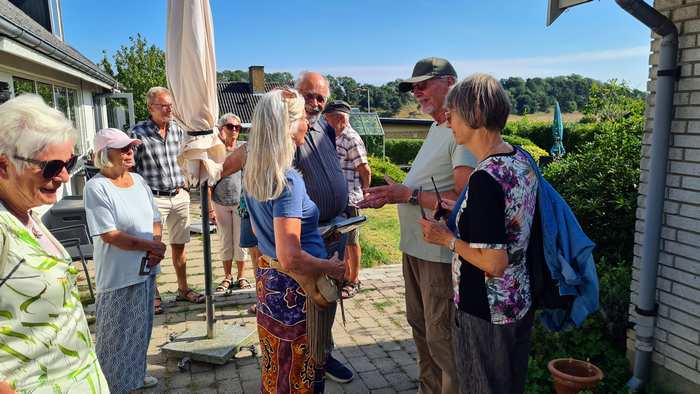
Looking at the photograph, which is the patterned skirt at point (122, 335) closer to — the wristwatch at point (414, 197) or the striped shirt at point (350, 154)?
the wristwatch at point (414, 197)

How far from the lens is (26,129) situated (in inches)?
58.9

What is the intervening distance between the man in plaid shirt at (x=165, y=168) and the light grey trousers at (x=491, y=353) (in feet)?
11.6

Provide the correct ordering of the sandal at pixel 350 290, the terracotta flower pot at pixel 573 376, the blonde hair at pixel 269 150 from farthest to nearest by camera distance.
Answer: the sandal at pixel 350 290
the terracotta flower pot at pixel 573 376
the blonde hair at pixel 269 150

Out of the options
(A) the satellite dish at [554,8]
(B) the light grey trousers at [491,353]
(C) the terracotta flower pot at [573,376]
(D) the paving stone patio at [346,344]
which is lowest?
(D) the paving stone patio at [346,344]

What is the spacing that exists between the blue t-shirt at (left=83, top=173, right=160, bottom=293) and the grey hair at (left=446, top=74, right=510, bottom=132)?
83.8 inches

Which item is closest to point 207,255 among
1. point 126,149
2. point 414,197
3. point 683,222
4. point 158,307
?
point 126,149

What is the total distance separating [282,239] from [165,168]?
3.10 metres

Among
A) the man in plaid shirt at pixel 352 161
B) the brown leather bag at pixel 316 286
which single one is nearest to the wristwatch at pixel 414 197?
the brown leather bag at pixel 316 286

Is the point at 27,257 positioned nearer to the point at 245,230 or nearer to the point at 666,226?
the point at 245,230

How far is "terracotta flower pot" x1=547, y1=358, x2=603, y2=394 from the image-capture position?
2902 millimetres

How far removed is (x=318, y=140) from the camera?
312 cm

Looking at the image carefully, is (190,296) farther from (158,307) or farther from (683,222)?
(683,222)

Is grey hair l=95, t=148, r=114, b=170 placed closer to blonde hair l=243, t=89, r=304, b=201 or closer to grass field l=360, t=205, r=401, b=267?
blonde hair l=243, t=89, r=304, b=201

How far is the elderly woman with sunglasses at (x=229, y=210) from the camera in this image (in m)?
5.30
